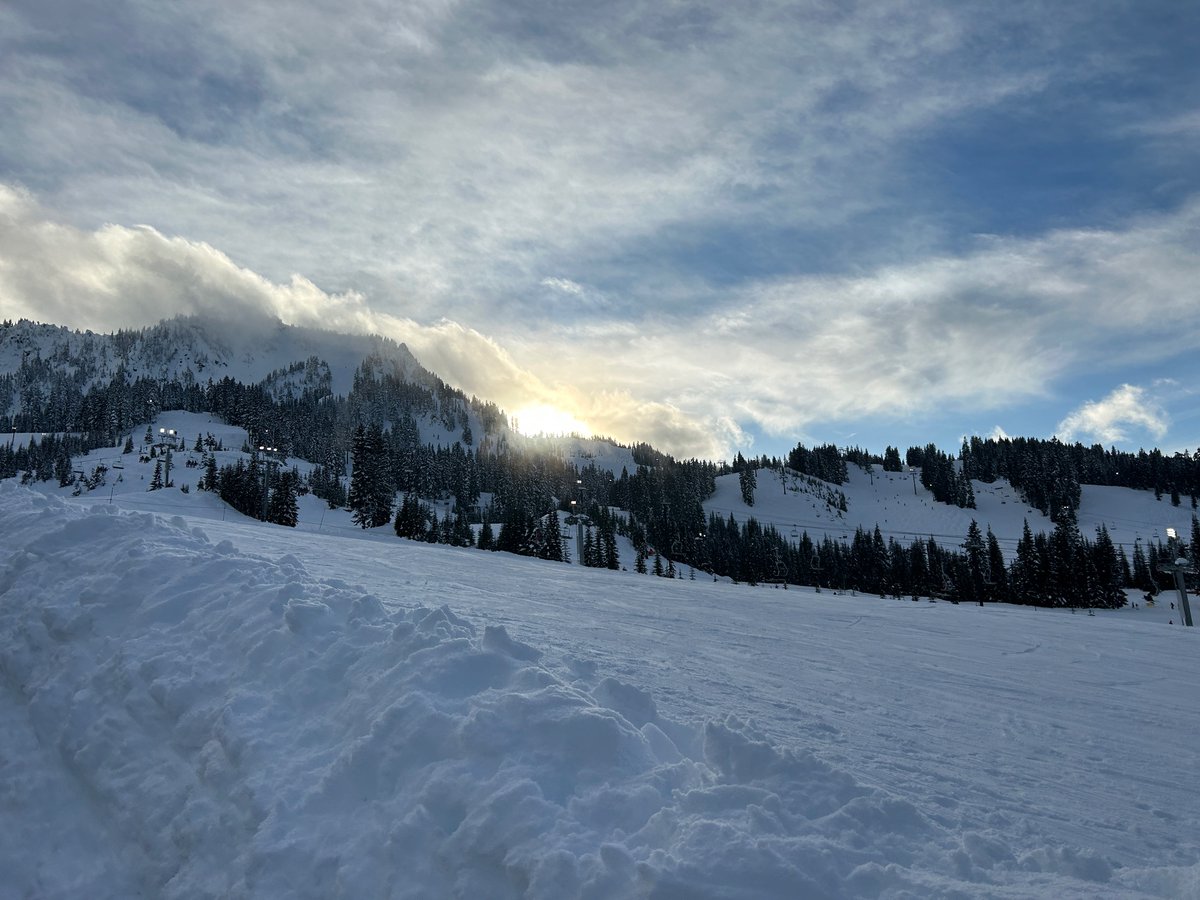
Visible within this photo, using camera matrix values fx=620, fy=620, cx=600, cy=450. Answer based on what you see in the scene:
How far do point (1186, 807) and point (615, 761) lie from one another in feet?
18.1

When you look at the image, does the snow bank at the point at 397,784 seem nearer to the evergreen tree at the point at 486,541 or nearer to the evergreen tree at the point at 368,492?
the evergreen tree at the point at 368,492

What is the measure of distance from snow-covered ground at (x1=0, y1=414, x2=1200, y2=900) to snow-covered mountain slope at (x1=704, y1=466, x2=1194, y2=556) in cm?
13511

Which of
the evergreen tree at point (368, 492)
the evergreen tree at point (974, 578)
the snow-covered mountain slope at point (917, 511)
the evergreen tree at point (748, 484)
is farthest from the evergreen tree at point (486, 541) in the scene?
the evergreen tree at point (748, 484)

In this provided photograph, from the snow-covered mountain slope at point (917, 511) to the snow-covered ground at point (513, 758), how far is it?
135107mm

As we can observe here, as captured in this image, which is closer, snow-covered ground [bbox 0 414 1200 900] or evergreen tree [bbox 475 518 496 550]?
snow-covered ground [bbox 0 414 1200 900]

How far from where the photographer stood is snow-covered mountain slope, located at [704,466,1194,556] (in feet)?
469

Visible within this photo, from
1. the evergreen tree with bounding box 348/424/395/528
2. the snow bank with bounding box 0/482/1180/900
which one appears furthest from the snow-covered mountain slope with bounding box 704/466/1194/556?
the snow bank with bounding box 0/482/1180/900

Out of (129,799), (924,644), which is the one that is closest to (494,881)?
(129,799)

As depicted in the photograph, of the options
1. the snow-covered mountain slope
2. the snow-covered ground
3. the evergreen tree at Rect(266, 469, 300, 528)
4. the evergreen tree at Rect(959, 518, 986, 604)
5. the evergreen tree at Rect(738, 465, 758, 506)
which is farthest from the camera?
the evergreen tree at Rect(738, 465, 758, 506)

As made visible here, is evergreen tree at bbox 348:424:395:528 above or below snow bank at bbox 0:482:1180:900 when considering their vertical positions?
above

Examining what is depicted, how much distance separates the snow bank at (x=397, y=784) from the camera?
4.41 meters

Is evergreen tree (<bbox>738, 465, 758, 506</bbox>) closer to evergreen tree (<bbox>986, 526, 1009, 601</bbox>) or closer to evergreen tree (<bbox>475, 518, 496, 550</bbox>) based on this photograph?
evergreen tree (<bbox>986, 526, 1009, 601</bbox>)

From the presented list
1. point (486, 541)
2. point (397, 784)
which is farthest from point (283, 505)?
point (397, 784)

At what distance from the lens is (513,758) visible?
538 cm
